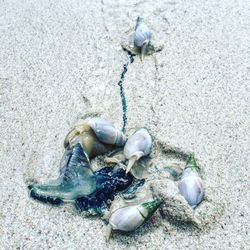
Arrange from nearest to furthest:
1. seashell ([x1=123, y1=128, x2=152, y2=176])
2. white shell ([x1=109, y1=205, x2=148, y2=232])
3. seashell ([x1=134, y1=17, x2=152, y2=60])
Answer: white shell ([x1=109, y1=205, x2=148, y2=232]), seashell ([x1=123, y1=128, x2=152, y2=176]), seashell ([x1=134, y1=17, x2=152, y2=60])

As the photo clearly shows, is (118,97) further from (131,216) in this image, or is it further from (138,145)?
(131,216)

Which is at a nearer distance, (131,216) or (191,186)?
(131,216)

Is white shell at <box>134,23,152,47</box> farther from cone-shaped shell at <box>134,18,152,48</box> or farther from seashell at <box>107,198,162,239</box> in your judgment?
seashell at <box>107,198,162,239</box>

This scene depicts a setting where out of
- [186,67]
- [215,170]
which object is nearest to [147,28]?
[186,67]

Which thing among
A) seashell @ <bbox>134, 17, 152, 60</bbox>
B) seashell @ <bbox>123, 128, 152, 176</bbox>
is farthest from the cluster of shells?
seashell @ <bbox>134, 17, 152, 60</bbox>

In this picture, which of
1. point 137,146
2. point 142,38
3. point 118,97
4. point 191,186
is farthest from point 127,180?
point 142,38

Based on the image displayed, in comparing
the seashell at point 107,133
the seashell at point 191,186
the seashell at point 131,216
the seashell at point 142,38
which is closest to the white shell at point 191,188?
the seashell at point 191,186

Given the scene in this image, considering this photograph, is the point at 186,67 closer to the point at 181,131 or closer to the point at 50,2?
the point at 181,131
